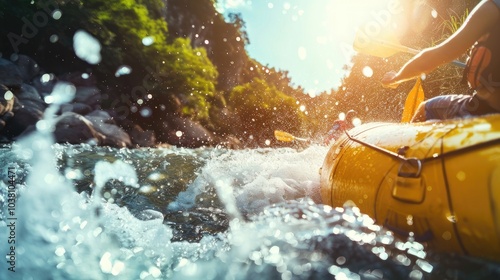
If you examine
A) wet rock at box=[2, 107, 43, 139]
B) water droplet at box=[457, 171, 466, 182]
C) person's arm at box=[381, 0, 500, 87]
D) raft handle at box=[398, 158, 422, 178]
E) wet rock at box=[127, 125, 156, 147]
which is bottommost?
water droplet at box=[457, 171, 466, 182]

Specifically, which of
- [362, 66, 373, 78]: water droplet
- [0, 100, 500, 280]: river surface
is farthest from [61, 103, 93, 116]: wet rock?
[362, 66, 373, 78]: water droplet

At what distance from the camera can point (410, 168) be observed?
6.22ft

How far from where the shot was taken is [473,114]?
2295mm

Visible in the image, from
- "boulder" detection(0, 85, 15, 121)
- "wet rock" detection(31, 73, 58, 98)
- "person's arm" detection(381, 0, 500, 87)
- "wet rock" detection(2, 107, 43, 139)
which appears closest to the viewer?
"person's arm" detection(381, 0, 500, 87)

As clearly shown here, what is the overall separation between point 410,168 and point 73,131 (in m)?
8.96

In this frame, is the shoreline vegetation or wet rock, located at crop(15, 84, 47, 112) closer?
wet rock, located at crop(15, 84, 47, 112)

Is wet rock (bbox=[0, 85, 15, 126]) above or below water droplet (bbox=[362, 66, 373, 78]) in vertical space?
below

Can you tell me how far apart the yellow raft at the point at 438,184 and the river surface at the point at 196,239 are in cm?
12

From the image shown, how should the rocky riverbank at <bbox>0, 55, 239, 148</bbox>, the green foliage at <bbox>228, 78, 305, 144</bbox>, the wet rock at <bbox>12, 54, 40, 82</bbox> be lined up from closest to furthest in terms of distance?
the rocky riverbank at <bbox>0, 55, 239, 148</bbox> → the wet rock at <bbox>12, 54, 40, 82</bbox> → the green foliage at <bbox>228, 78, 305, 144</bbox>

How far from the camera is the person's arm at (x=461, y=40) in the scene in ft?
6.36

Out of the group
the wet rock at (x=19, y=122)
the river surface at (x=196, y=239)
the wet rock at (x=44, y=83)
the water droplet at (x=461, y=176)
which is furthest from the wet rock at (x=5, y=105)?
the water droplet at (x=461, y=176)

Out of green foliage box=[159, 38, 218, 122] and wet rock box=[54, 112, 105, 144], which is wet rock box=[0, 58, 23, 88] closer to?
wet rock box=[54, 112, 105, 144]

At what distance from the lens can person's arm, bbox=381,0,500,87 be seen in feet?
6.36

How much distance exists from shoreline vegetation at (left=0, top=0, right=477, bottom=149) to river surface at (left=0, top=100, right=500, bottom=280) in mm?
6366
